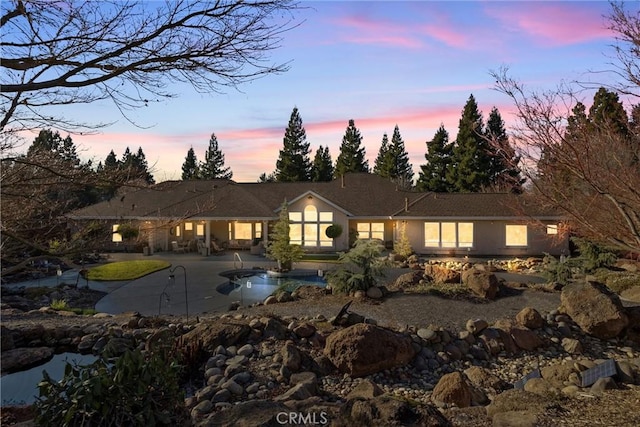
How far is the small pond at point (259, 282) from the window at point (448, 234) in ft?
30.9

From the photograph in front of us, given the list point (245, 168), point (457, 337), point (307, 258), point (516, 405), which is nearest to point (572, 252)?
point (307, 258)

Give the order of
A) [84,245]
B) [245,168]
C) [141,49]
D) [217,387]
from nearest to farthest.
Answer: [141,49], [84,245], [217,387], [245,168]

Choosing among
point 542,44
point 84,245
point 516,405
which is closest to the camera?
point 84,245

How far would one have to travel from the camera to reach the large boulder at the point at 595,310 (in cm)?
937

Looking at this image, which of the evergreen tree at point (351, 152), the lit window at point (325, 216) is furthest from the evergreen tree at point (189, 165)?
the lit window at point (325, 216)

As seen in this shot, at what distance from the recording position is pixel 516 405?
5020mm

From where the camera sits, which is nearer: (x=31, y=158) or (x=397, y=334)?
(x=31, y=158)

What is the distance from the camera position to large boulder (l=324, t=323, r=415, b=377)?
716 cm

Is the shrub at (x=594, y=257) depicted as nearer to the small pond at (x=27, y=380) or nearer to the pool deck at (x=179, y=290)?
the pool deck at (x=179, y=290)

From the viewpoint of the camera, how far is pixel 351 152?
169 feet

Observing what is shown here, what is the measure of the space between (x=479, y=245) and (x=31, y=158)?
24.0 metres

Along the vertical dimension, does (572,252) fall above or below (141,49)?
below

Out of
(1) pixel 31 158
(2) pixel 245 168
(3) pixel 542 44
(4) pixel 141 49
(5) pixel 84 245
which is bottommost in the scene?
(5) pixel 84 245

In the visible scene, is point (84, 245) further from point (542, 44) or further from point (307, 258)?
point (307, 258)
